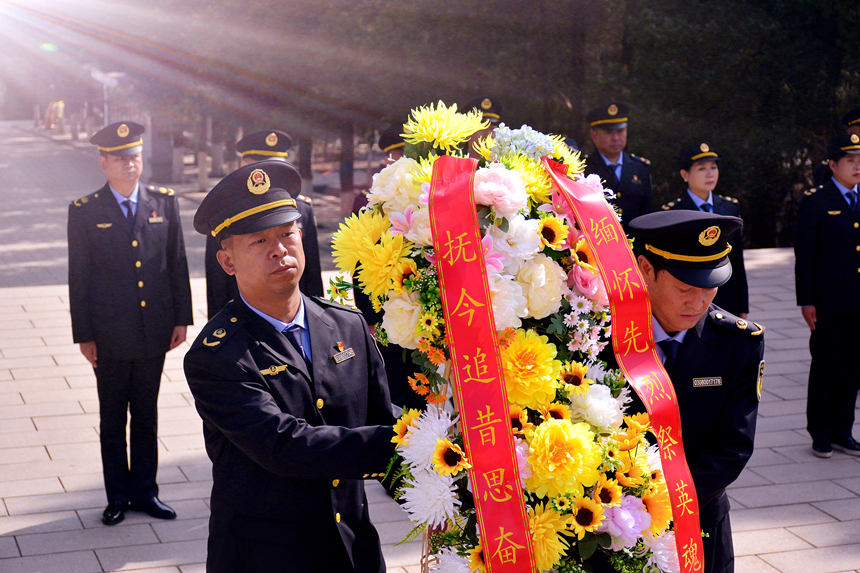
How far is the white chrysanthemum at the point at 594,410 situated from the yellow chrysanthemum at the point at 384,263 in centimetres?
55

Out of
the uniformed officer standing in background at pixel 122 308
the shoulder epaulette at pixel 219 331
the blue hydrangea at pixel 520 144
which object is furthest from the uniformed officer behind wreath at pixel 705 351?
the uniformed officer standing in background at pixel 122 308

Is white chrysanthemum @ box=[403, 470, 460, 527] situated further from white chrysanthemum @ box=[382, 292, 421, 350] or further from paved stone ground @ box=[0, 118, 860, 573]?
paved stone ground @ box=[0, 118, 860, 573]

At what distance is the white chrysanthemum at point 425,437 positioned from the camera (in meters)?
2.48

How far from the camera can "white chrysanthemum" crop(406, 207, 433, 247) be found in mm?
2494

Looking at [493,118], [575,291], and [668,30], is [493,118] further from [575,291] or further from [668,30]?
[668,30]

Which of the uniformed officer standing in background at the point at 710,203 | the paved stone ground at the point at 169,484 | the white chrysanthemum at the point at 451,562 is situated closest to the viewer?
the white chrysanthemum at the point at 451,562

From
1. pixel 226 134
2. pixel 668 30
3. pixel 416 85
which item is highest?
pixel 668 30

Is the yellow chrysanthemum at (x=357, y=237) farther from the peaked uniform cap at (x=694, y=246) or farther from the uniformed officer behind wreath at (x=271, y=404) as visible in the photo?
the peaked uniform cap at (x=694, y=246)

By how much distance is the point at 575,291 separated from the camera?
2613mm

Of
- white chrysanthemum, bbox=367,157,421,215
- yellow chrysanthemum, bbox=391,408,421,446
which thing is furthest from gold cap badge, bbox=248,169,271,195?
yellow chrysanthemum, bbox=391,408,421,446

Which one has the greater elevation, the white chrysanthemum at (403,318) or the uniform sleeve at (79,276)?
the white chrysanthemum at (403,318)

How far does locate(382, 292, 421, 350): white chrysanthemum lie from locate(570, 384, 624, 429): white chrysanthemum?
44 centimetres

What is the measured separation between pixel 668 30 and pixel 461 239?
14778mm

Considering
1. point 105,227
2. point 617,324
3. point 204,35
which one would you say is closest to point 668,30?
point 204,35
